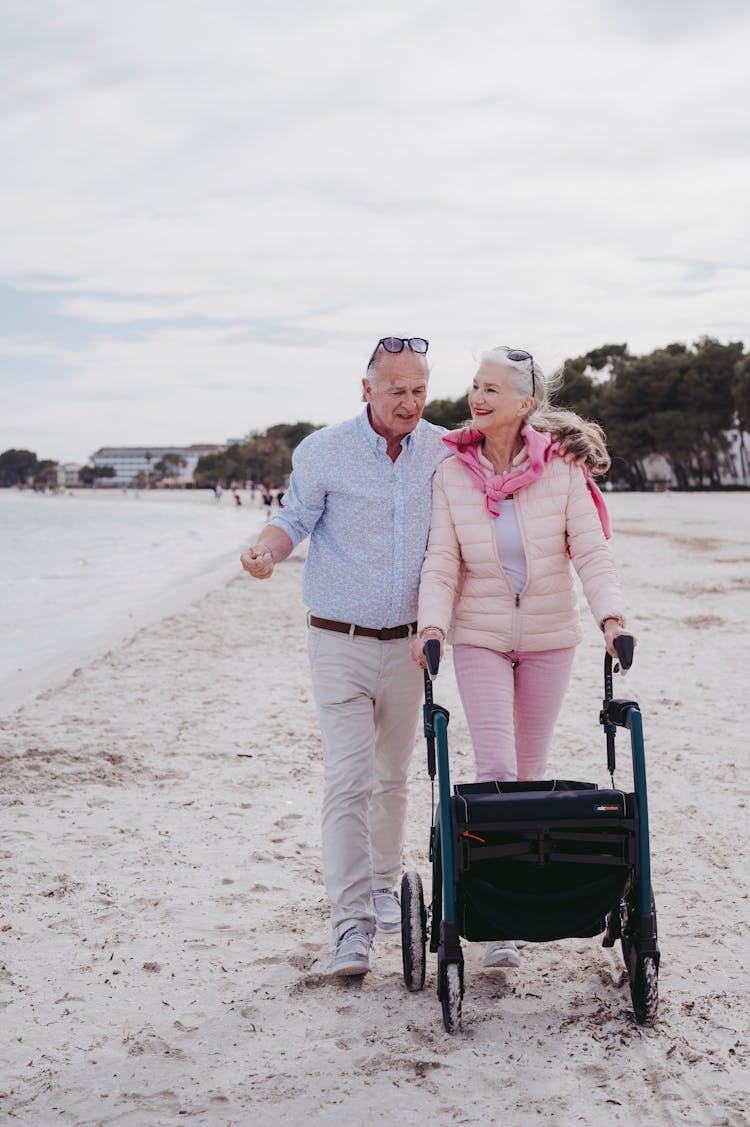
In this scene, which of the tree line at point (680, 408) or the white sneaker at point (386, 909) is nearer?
the white sneaker at point (386, 909)

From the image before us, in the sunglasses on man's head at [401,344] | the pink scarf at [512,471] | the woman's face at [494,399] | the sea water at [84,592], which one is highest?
the sunglasses on man's head at [401,344]

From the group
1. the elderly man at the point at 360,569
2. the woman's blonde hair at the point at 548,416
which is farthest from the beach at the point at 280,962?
the woman's blonde hair at the point at 548,416

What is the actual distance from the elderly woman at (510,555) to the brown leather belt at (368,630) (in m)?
0.18

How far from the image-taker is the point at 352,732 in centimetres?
357

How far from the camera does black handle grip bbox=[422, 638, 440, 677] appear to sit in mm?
3154

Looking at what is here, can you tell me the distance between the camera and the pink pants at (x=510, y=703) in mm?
3342

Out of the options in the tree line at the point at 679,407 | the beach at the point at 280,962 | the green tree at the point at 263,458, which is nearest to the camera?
the beach at the point at 280,962

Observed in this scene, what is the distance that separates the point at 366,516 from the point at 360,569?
177mm

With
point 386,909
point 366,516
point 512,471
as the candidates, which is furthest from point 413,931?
point 512,471

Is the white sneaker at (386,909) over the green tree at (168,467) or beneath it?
beneath

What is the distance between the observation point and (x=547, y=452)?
3422 mm

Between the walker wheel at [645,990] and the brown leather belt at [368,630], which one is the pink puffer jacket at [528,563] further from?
the walker wheel at [645,990]

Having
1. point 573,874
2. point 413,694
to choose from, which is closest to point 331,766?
point 413,694

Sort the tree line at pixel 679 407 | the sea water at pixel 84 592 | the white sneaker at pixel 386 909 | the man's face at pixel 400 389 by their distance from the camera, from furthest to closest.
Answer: the tree line at pixel 679 407
the sea water at pixel 84 592
the white sneaker at pixel 386 909
the man's face at pixel 400 389
